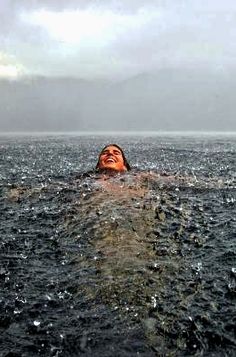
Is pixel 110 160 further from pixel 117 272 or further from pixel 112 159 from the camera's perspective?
pixel 117 272

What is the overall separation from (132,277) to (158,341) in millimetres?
2418

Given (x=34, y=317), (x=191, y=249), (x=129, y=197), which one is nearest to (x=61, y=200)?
(x=129, y=197)

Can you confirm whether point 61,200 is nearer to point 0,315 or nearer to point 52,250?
point 52,250

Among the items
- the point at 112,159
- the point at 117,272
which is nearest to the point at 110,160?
the point at 112,159

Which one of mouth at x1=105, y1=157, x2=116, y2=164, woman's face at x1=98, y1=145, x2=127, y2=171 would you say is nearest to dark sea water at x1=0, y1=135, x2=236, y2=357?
woman's face at x1=98, y1=145, x2=127, y2=171

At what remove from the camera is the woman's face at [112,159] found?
2198cm

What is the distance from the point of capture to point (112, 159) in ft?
72.7

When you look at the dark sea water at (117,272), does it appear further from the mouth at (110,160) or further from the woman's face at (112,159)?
the mouth at (110,160)

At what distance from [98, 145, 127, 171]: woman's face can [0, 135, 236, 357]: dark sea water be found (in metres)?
3.57

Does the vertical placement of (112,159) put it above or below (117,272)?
above

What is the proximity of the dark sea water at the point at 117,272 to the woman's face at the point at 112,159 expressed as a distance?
3569 mm

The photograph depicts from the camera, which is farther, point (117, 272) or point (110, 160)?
point (110, 160)

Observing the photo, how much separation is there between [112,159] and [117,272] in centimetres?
1221

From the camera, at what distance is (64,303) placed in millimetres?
9141
